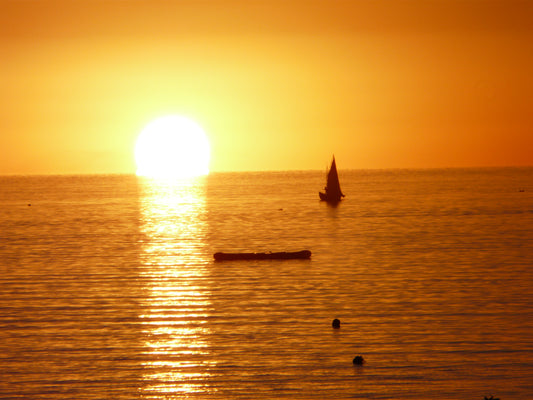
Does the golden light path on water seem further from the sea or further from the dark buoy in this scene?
the dark buoy

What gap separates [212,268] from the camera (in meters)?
68.6

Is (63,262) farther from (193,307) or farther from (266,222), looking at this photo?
(266,222)

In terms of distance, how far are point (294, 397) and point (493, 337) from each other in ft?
44.0

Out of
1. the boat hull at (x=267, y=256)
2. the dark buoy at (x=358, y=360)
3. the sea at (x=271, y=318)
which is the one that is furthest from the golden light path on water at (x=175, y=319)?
the dark buoy at (x=358, y=360)

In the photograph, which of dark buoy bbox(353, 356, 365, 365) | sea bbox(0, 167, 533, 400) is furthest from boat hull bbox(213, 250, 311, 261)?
dark buoy bbox(353, 356, 365, 365)

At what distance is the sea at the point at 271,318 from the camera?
3350cm

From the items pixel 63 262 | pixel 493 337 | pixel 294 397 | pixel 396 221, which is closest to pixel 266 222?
pixel 396 221

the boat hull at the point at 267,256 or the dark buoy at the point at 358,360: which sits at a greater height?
the dark buoy at the point at 358,360

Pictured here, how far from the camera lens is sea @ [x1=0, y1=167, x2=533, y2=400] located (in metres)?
33.5

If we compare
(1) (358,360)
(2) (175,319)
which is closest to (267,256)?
(2) (175,319)

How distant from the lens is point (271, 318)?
45.2m

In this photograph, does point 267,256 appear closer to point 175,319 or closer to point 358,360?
point 175,319

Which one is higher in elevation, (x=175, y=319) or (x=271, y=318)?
(x=271, y=318)

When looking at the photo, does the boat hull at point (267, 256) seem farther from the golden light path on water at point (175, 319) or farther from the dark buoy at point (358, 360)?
the dark buoy at point (358, 360)
